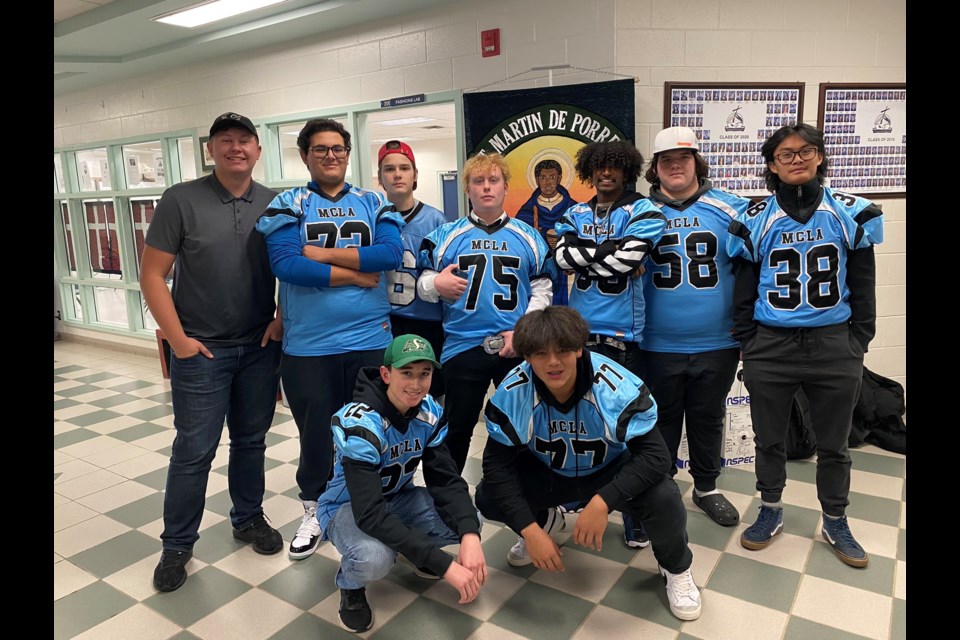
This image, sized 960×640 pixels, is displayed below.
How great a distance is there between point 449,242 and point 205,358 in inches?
40.0

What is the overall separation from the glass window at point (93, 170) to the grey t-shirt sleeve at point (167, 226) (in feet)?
17.8

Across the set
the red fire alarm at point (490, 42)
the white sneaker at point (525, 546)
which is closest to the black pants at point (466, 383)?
the white sneaker at point (525, 546)

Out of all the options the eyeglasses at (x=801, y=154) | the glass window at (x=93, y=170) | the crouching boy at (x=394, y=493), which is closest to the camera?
the crouching boy at (x=394, y=493)

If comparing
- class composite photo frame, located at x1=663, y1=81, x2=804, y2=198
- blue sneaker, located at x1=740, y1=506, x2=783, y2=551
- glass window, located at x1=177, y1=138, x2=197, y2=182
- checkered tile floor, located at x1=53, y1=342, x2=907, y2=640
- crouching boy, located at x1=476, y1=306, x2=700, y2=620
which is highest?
glass window, located at x1=177, y1=138, x2=197, y2=182

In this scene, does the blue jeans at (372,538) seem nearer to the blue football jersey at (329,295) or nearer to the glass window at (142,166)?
the blue football jersey at (329,295)

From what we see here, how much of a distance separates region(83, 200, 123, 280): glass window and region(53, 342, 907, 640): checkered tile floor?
13.8 feet

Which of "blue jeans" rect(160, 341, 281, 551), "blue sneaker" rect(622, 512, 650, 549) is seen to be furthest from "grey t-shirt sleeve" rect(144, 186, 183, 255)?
"blue sneaker" rect(622, 512, 650, 549)

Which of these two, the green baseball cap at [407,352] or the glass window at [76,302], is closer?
the green baseball cap at [407,352]

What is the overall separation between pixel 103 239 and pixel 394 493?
6.06 metres

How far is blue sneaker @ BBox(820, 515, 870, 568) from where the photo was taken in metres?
2.28

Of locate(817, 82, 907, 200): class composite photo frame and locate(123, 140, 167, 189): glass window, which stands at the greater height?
locate(123, 140, 167, 189): glass window

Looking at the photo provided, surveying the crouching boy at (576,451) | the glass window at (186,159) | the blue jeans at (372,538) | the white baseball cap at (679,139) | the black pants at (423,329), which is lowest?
the blue jeans at (372,538)

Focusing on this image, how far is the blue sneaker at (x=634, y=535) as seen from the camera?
2.44m

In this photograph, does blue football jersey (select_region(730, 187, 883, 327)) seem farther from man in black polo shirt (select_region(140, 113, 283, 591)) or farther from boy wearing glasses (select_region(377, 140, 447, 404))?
man in black polo shirt (select_region(140, 113, 283, 591))
